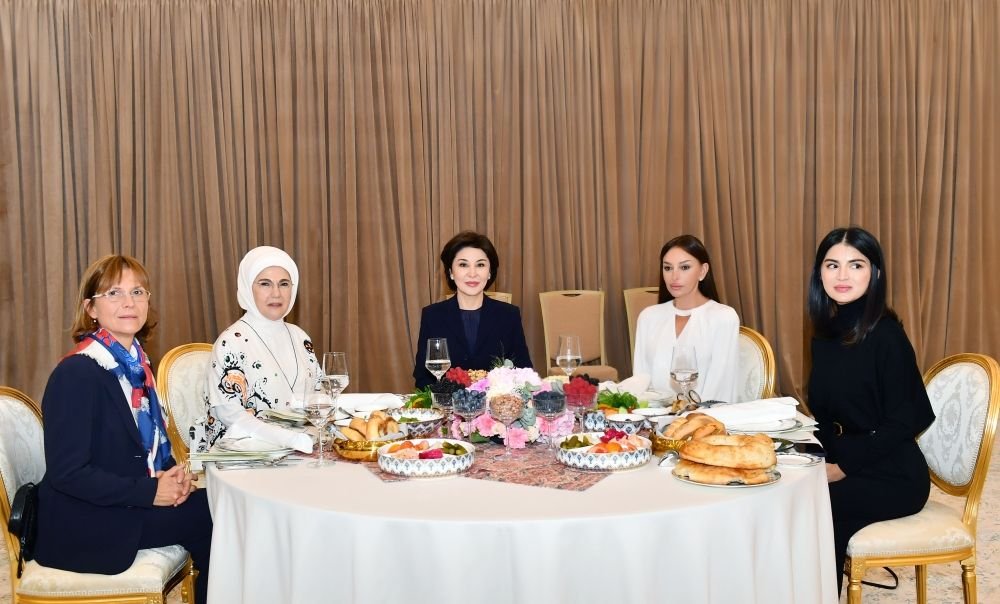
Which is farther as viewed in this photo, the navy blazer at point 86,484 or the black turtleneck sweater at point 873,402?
the black turtleneck sweater at point 873,402

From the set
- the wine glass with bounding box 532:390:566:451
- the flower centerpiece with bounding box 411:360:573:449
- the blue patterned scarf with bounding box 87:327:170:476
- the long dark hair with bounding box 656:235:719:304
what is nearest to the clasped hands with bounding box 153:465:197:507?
the blue patterned scarf with bounding box 87:327:170:476

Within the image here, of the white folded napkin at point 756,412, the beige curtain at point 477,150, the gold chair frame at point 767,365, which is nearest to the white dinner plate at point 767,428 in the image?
the white folded napkin at point 756,412

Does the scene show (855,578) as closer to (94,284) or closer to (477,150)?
(94,284)

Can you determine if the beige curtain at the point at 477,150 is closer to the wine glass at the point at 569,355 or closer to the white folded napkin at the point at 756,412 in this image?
the wine glass at the point at 569,355

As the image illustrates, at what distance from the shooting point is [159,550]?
2.57 metres

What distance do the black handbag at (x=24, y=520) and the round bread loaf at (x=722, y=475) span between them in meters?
1.76

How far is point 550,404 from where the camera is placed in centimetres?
233

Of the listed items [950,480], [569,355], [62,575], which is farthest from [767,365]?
[62,575]

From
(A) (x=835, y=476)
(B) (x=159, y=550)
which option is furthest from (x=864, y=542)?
(B) (x=159, y=550)

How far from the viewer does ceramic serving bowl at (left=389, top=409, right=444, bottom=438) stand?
2.57 metres

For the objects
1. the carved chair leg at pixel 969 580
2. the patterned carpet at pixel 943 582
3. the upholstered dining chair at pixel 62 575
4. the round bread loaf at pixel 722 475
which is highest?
the round bread loaf at pixel 722 475

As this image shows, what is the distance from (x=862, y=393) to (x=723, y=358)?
3.78ft

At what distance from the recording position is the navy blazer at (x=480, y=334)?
4.21 meters

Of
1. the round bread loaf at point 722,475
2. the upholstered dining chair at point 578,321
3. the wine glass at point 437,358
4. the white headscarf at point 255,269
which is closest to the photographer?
the round bread loaf at point 722,475
